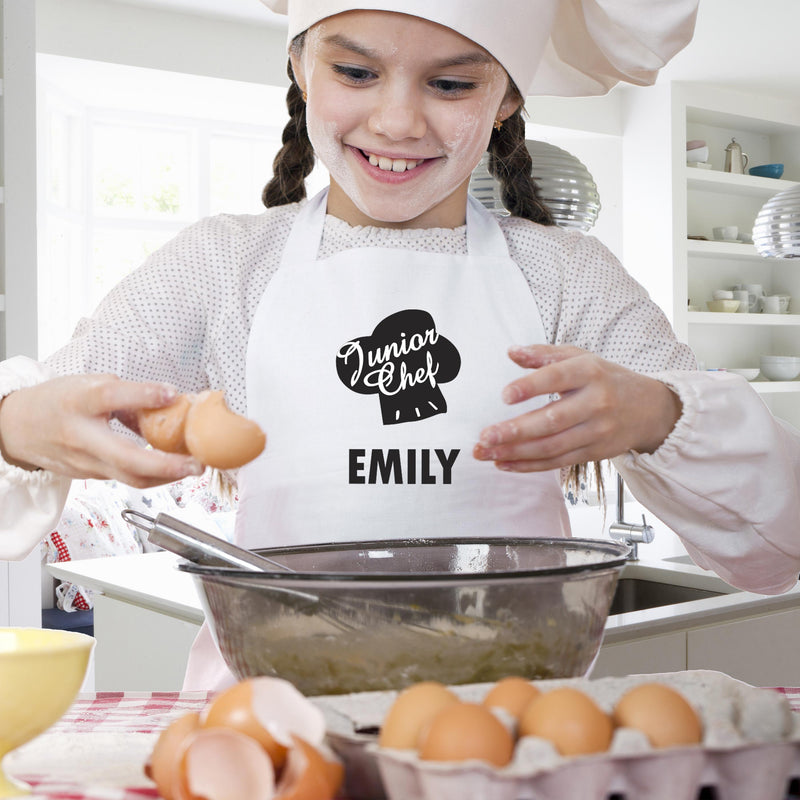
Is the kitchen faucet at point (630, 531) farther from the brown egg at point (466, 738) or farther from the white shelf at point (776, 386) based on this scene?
the white shelf at point (776, 386)

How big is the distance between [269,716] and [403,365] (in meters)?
0.66

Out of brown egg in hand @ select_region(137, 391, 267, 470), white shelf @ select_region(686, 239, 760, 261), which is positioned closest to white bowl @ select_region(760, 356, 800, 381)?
white shelf @ select_region(686, 239, 760, 261)

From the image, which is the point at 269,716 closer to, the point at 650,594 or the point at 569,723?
the point at 569,723

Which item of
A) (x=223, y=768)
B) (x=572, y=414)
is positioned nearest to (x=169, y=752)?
(x=223, y=768)

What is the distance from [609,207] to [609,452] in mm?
5841

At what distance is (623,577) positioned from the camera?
2246mm

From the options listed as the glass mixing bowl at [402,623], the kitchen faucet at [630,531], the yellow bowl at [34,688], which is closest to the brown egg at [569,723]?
the glass mixing bowl at [402,623]

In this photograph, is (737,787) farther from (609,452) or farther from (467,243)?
(467,243)

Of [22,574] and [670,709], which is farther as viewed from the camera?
[22,574]

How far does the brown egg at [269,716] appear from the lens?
0.48 m

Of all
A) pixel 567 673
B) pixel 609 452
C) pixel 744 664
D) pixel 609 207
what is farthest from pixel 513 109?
pixel 609 207

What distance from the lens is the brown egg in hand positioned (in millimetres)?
693

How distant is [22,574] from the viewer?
2.61m

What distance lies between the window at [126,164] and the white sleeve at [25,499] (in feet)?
13.6
